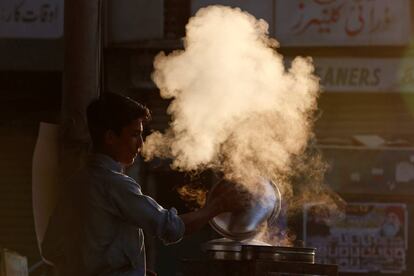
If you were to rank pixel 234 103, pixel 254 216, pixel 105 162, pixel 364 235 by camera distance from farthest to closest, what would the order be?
1. pixel 364 235
2. pixel 234 103
3. pixel 254 216
4. pixel 105 162

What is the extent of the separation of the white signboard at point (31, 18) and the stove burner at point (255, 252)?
350 inches

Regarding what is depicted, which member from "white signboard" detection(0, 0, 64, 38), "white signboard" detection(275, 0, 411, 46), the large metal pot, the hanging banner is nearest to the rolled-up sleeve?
the large metal pot

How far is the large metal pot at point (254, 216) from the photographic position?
4.75 meters

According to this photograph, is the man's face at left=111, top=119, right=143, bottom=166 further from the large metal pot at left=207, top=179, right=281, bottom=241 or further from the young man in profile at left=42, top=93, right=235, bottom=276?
the large metal pot at left=207, top=179, right=281, bottom=241

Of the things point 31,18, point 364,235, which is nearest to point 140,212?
point 364,235

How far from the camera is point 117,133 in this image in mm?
3863

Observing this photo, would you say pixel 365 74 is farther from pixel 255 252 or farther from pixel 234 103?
pixel 255 252

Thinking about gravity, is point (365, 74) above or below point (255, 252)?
above

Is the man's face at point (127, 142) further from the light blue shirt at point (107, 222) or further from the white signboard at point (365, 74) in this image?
the white signboard at point (365, 74)

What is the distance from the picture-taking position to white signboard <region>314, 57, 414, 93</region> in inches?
522

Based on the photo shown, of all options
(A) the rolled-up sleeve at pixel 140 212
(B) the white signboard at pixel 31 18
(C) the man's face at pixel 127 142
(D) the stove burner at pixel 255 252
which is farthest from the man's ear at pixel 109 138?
(B) the white signboard at pixel 31 18

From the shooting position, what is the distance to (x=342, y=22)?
13383 mm

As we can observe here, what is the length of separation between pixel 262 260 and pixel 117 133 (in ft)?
3.66

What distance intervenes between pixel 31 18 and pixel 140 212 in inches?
398
